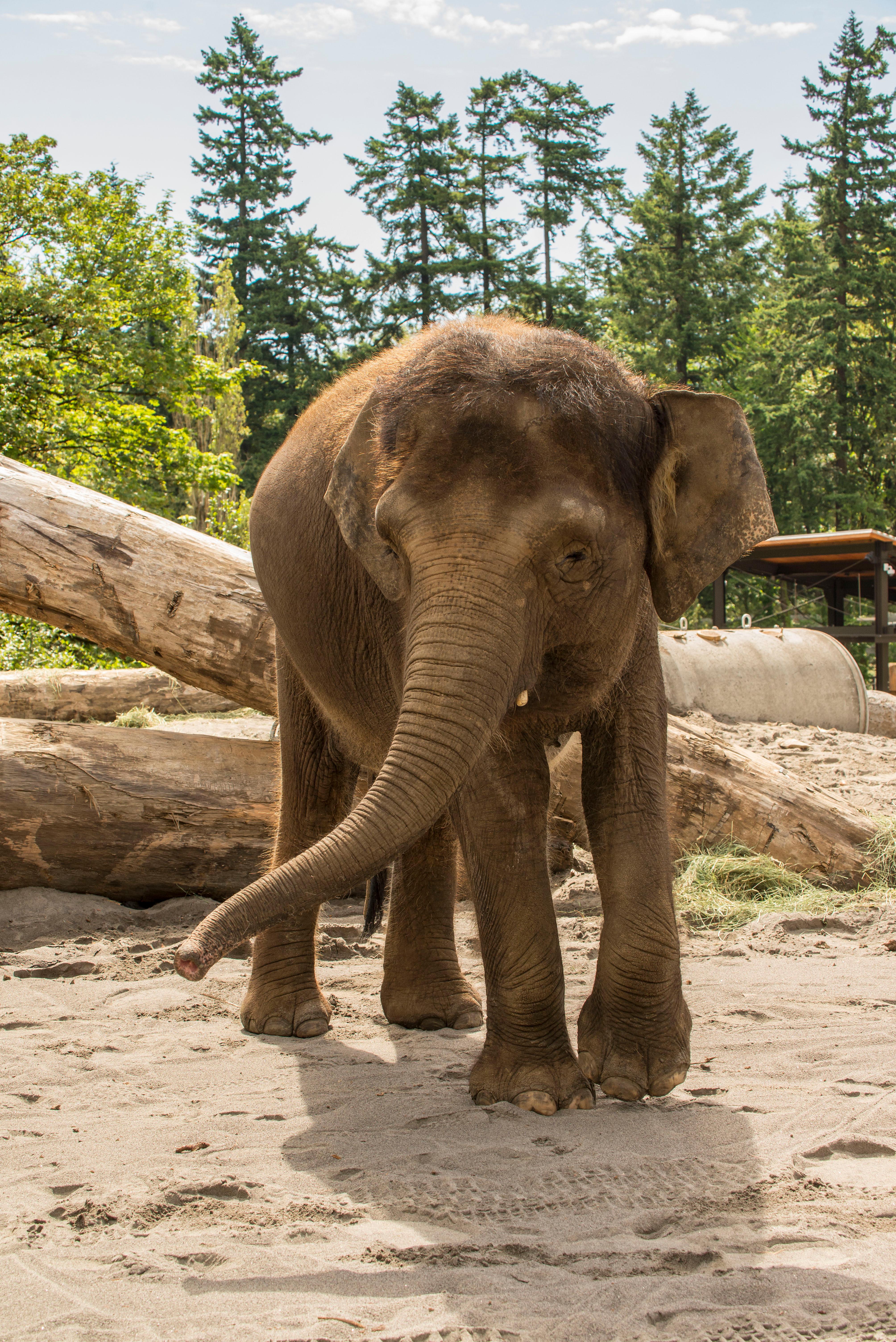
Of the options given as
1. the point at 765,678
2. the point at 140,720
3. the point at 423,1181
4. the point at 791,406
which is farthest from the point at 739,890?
the point at 791,406

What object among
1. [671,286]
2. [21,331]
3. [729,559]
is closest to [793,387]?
[671,286]

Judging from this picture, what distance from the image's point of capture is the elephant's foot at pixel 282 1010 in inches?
196

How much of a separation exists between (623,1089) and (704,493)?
6.50ft

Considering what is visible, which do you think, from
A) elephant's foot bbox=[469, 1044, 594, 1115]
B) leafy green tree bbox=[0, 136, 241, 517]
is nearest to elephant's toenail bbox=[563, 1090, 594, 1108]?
elephant's foot bbox=[469, 1044, 594, 1115]

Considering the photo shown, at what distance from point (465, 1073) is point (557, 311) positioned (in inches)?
1432

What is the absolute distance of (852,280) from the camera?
36.4 m

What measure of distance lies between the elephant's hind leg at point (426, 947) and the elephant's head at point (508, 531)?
168cm

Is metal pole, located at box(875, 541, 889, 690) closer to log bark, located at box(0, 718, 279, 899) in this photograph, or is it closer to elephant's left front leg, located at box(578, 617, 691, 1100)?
log bark, located at box(0, 718, 279, 899)

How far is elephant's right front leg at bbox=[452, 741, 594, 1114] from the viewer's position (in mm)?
3770

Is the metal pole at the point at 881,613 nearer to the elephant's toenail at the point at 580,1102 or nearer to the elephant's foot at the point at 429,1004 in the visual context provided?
the elephant's foot at the point at 429,1004

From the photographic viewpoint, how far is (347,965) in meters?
6.32

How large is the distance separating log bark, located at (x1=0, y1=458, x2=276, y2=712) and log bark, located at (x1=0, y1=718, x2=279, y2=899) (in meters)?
0.52

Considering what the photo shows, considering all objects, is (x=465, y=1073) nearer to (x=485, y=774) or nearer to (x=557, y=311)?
(x=485, y=774)

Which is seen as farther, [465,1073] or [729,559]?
[465,1073]
